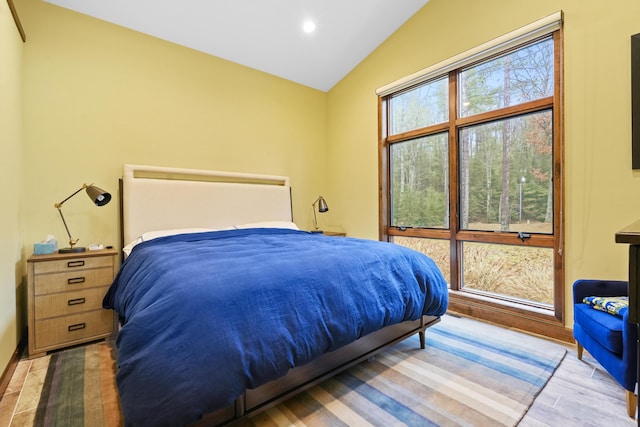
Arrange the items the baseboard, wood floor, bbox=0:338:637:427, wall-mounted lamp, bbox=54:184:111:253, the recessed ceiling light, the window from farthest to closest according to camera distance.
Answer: the recessed ceiling light < the window < wall-mounted lamp, bbox=54:184:111:253 < the baseboard < wood floor, bbox=0:338:637:427

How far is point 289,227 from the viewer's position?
12.1 feet

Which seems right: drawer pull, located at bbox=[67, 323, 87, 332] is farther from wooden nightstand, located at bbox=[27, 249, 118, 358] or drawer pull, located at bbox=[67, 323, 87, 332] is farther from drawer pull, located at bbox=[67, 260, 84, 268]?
drawer pull, located at bbox=[67, 260, 84, 268]

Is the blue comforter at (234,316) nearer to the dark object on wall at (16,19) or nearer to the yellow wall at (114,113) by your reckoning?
the yellow wall at (114,113)

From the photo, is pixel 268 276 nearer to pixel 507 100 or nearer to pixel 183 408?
pixel 183 408

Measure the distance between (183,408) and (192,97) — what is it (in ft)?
10.8

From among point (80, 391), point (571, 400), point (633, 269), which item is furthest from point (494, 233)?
point (80, 391)

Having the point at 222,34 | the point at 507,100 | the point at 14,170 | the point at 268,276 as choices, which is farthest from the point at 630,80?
the point at 14,170

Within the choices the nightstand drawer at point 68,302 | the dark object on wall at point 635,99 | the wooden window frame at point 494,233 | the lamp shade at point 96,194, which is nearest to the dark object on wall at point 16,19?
the lamp shade at point 96,194

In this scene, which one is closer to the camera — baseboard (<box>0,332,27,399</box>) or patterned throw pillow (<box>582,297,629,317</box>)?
patterned throw pillow (<box>582,297,629,317</box>)

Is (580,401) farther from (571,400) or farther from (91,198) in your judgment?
(91,198)

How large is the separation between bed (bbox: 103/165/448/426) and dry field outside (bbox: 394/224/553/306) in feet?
3.50

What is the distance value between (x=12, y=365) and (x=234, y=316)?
2005 mm

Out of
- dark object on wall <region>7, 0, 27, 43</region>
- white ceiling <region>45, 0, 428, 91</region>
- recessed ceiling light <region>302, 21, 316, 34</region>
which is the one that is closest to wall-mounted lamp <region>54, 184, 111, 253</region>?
dark object on wall <region>7, 0, 27, 43</region>

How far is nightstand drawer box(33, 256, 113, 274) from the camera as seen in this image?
2238 millimetres
